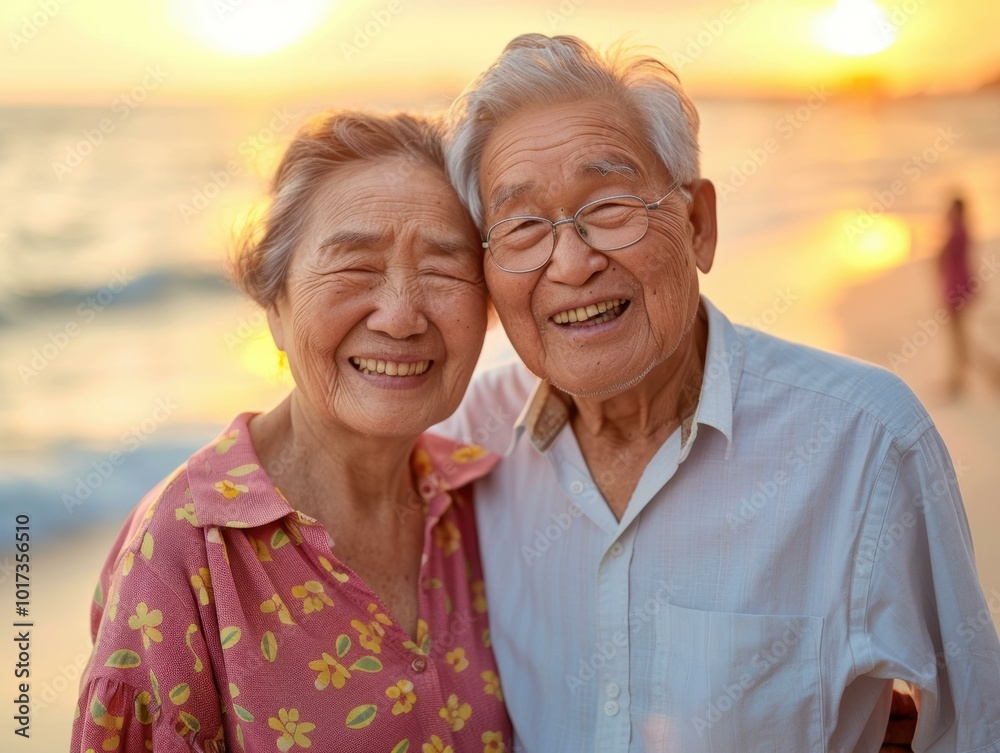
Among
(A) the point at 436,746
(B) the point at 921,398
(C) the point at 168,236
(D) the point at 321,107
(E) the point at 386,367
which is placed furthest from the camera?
(C) the point at 168,236

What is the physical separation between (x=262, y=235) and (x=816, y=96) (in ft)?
35.8

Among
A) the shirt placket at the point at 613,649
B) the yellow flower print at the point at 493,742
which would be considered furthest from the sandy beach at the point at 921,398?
the shirt placket at the point at 613,649

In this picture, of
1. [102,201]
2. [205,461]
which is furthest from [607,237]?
[102,201]

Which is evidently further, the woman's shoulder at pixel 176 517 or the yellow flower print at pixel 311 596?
the yellow flower print at pixel 311 596

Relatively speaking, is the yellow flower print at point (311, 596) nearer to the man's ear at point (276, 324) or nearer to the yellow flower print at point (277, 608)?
the yellow flower print at point (277, 608)

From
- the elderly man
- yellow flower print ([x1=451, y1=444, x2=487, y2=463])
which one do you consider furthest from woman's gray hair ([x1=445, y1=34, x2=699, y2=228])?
yellow flower print ([x1=451, y1=444, x2=487, y2=463])

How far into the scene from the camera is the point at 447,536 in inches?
90.1

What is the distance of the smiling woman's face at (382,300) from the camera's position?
2.00 metres

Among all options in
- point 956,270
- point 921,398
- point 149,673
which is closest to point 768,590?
point 149,673

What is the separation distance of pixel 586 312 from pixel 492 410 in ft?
2.35

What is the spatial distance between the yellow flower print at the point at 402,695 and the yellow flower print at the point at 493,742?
239 millimetres

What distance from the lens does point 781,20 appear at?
33.8 feet

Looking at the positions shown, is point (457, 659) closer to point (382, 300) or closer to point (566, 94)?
point (382, 300)

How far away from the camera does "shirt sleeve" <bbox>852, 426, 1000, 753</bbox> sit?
6.08 ft
